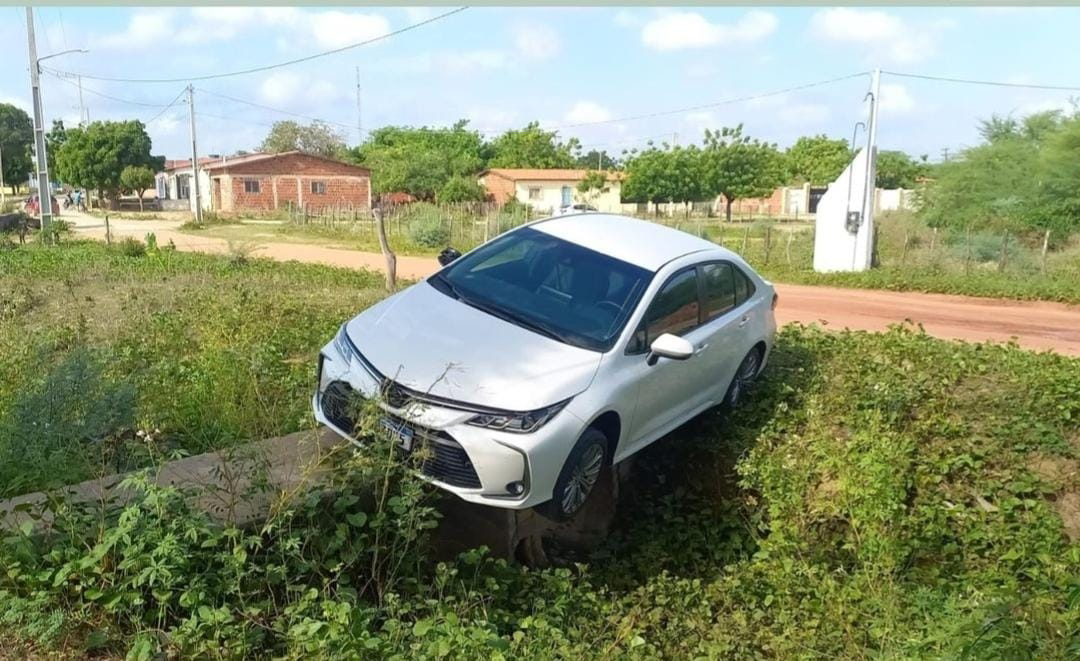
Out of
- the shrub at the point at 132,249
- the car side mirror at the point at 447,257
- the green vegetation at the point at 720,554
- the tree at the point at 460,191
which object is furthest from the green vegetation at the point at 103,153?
the car side mirror at the point at 447,257

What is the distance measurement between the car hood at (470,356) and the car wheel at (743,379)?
7.15 ft

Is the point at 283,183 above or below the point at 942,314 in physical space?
above

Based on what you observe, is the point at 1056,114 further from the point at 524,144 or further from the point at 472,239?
the point at 524,144

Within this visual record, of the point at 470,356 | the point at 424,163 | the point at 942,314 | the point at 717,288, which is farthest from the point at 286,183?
the point at 470,356

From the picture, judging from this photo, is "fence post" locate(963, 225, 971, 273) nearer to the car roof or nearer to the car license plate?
the car roof

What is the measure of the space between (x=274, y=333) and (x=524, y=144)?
5562 cm

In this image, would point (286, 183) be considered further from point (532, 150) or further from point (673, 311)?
point (673, 311)

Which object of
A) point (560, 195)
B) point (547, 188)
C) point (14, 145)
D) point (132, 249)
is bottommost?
point (132, 249)

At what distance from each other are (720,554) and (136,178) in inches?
2344

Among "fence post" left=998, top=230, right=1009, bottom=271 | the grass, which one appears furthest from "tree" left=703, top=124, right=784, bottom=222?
the grass

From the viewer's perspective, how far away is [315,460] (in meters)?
4.13

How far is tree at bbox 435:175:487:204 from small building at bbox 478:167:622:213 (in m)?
1.40

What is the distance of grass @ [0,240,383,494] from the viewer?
478 centimetres

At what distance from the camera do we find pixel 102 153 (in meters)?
55.9
